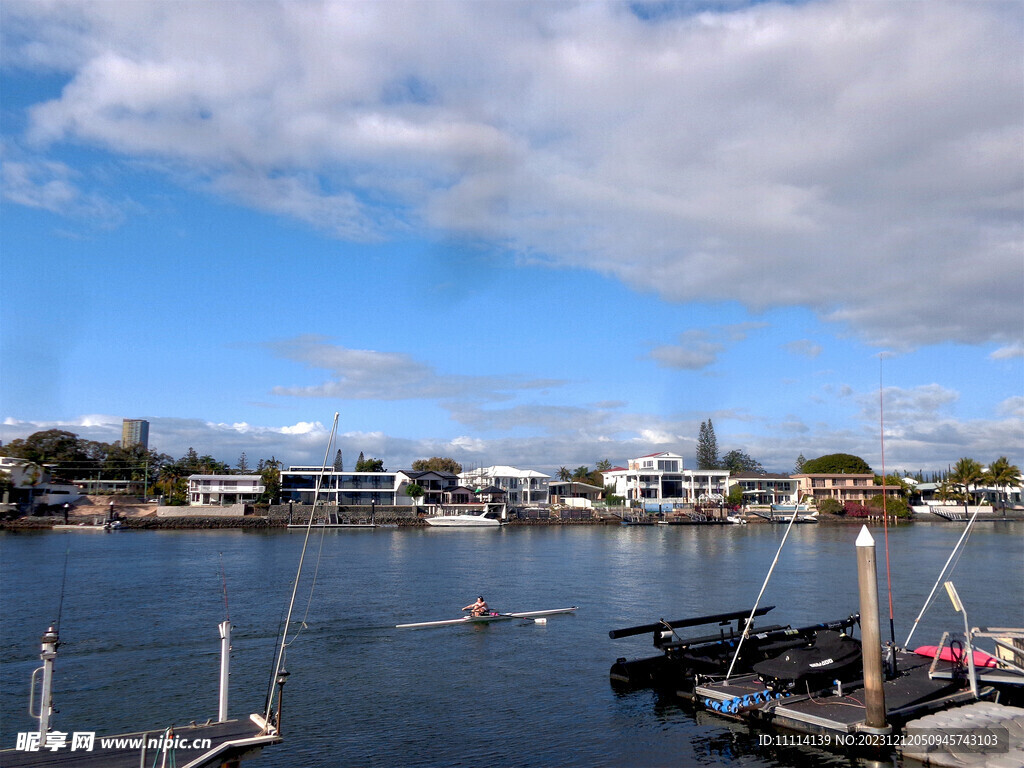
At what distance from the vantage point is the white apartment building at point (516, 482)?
131500 mm

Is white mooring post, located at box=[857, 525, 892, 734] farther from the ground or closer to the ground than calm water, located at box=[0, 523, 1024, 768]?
farther from the ground

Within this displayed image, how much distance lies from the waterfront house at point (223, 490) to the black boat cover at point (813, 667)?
10321 cm

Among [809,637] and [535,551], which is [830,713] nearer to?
[809,637]

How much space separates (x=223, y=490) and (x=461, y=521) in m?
38.1

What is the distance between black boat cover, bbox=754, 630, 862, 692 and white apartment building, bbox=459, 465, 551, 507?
11115cm

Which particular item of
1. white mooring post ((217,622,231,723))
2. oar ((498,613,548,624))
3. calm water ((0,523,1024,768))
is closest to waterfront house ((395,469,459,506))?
calm water ((0,523,1024,768))

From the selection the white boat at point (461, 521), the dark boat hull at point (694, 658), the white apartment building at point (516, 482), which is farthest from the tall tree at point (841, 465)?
the dark boat hull at point (694, 658)

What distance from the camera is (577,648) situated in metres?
26.8

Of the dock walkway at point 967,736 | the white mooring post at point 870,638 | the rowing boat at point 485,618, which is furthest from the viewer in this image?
the rowing boat at point 485,618

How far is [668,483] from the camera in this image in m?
131

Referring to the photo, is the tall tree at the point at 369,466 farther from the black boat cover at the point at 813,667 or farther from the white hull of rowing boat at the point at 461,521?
the black boat cover at the point at 813,667

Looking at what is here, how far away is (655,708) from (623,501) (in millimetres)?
111390

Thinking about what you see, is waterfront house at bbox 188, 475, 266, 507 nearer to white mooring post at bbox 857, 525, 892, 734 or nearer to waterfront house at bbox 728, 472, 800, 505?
waterfront house at bbox 728, 472, 800, 505

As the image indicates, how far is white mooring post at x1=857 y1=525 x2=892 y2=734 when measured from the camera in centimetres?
1444
